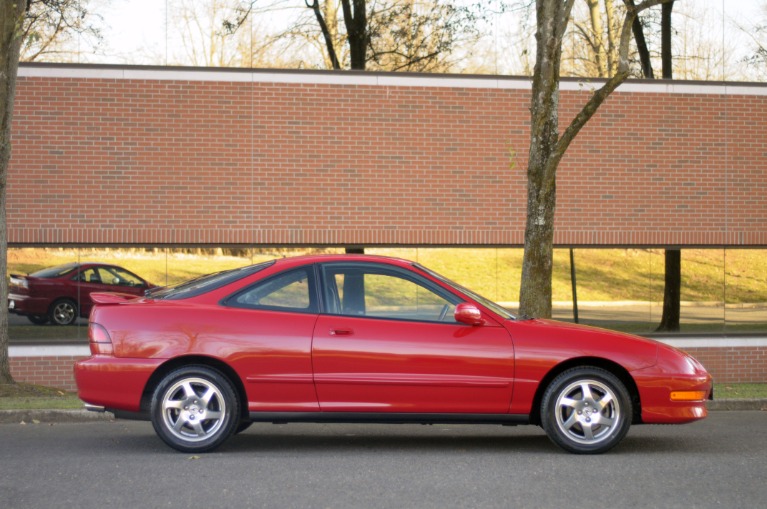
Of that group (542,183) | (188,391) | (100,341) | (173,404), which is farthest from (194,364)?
(542,183)

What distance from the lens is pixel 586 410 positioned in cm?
791

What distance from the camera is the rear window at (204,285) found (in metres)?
8.18

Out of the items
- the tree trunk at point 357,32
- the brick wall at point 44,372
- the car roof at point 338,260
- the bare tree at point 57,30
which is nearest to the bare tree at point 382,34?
the tree trunk at point 357,32

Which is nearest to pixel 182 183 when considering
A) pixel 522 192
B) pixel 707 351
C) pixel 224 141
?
pixel 224 141

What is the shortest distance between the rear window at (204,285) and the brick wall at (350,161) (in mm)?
7136

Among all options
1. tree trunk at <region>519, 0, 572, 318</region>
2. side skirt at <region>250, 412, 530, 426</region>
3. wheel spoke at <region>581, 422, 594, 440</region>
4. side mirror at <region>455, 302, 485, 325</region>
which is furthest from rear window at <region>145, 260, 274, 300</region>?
tree trunk at <region>519, 0, 572, 318</region>

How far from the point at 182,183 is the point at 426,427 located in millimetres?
7118

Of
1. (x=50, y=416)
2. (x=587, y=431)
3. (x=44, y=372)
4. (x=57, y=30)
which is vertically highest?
(x=57, y=30)

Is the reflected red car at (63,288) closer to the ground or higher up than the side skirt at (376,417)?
higher up

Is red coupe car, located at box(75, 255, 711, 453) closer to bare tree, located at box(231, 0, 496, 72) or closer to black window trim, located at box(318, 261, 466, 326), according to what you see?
black window trim, located at box(318, 261, 466, 326)

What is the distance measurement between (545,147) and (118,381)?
21.9 feet

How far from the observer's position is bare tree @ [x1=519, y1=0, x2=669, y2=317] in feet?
41.7

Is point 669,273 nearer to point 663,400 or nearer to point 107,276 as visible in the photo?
point 107,276

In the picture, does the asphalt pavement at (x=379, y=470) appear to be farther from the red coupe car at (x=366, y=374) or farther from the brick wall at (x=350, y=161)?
the brick wall at (x=350, y=161)
